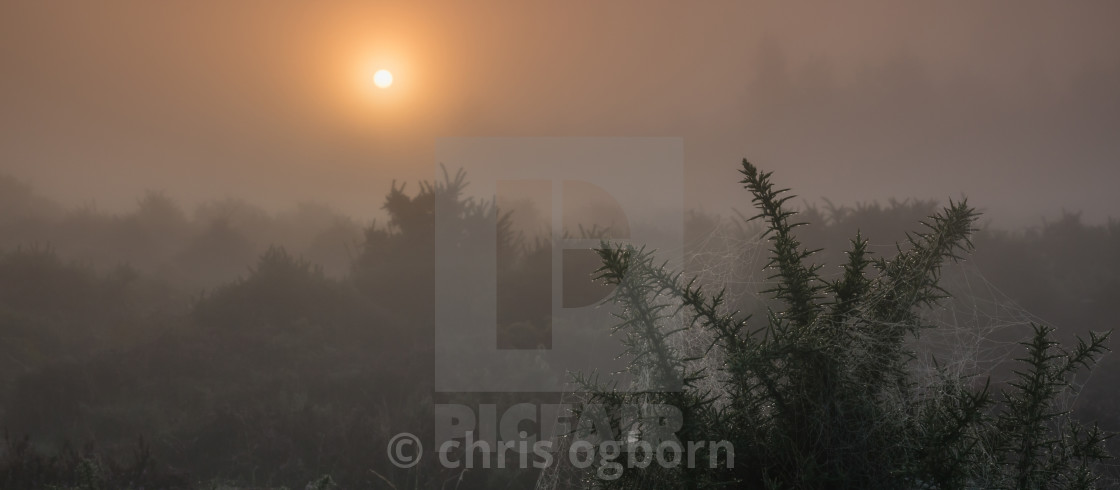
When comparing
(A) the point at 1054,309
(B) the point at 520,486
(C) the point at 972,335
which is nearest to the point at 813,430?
(C) the point at 972,335

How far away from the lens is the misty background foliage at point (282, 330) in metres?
4.04

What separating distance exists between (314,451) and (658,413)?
16.1 ft

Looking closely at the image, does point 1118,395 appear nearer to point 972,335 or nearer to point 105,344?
point 972,335

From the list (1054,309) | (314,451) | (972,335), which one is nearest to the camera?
(972,335)

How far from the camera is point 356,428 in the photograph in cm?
528
